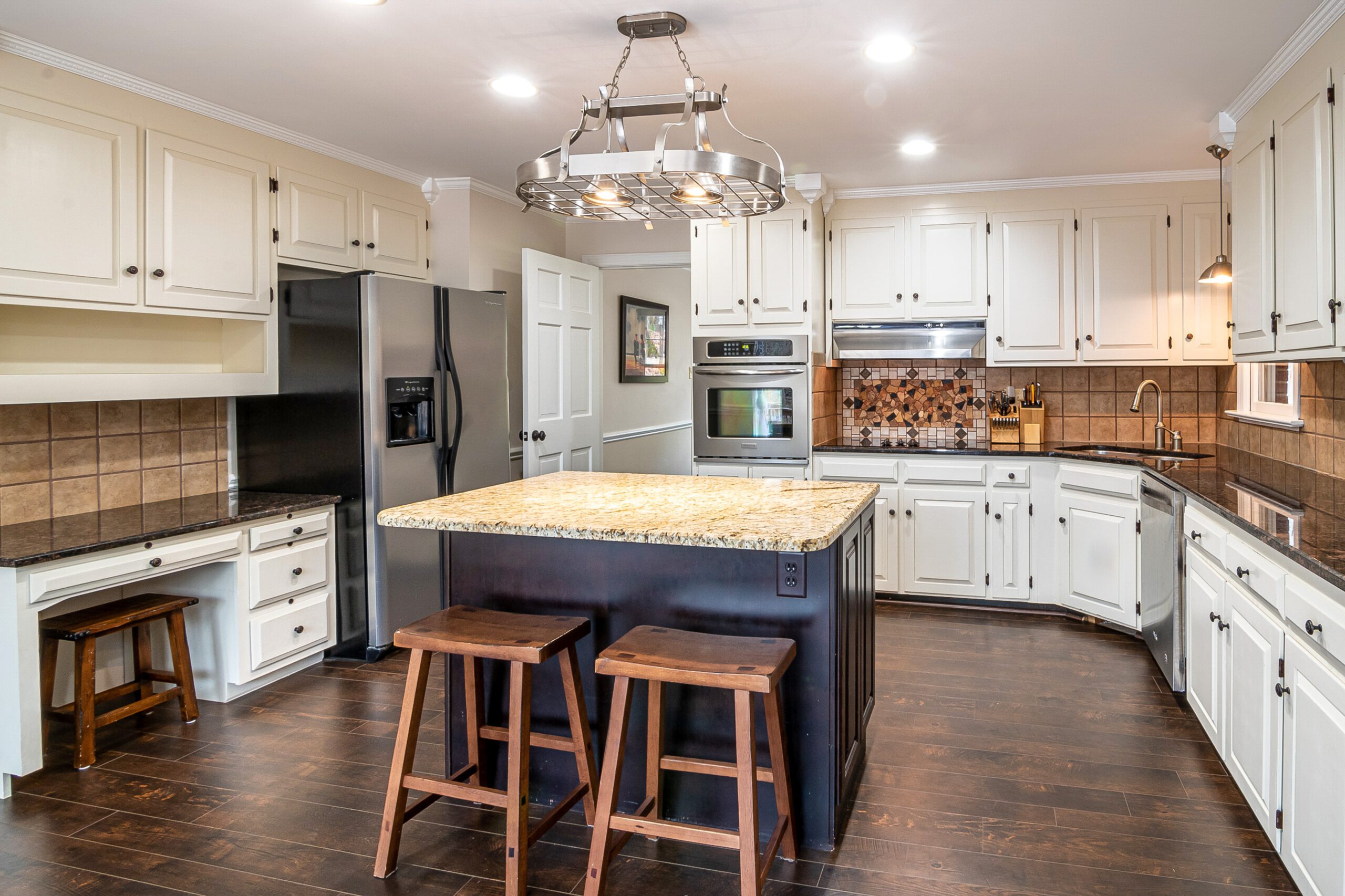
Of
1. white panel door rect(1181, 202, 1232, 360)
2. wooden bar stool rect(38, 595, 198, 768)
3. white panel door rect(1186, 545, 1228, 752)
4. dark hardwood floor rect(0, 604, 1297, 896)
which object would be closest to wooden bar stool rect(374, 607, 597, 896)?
dark hardwood floor rect(0, 604, 1297, 896)

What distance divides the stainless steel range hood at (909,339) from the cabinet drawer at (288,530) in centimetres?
291

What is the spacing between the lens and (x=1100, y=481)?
4.22m

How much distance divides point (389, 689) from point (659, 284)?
4640 millimetres

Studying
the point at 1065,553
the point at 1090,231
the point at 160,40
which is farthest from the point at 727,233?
the point at 160,40

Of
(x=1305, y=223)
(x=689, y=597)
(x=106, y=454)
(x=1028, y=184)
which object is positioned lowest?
(x=689, y=597)

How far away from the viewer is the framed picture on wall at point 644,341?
22.3 feet

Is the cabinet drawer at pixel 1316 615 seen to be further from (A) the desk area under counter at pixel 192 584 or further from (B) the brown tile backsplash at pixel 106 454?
(B) the brown tile backsplash at pixel 106 454

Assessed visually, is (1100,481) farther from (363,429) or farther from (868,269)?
(363,429)

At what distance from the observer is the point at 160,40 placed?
2.85m

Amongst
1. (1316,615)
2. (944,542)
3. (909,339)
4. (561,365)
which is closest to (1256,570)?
(1316,615)

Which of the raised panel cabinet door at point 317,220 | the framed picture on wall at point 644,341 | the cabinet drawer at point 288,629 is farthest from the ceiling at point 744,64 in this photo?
the framed picture on wall at point 644,341

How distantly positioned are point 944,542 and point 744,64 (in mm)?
2776

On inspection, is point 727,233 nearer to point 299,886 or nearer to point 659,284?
point 659,284

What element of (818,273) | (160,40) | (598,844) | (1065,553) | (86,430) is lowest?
(598,844)
